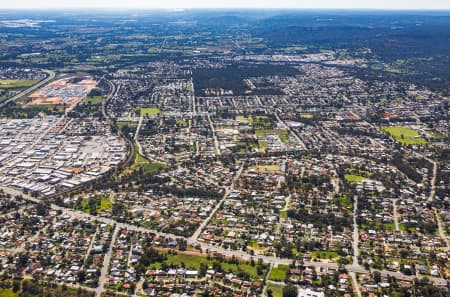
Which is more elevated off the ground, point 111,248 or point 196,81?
point 196,81

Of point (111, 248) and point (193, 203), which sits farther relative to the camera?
point (193, 203)

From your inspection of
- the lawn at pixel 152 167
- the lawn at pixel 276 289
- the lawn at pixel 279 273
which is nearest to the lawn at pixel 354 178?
the lawn at pixel 279 273

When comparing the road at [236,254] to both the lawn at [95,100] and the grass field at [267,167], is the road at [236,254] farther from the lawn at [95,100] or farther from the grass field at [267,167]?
the lawn at [95,100]

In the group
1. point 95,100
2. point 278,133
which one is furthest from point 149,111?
point 278,133

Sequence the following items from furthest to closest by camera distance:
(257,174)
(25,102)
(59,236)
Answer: (25,102)
(257,174)
(59,236)

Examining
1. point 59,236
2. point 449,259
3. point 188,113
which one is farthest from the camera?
point 188,113

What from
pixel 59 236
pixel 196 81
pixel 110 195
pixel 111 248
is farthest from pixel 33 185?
pixel 196 81

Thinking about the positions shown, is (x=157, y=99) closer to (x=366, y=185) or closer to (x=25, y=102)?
(x=25, y=102)
